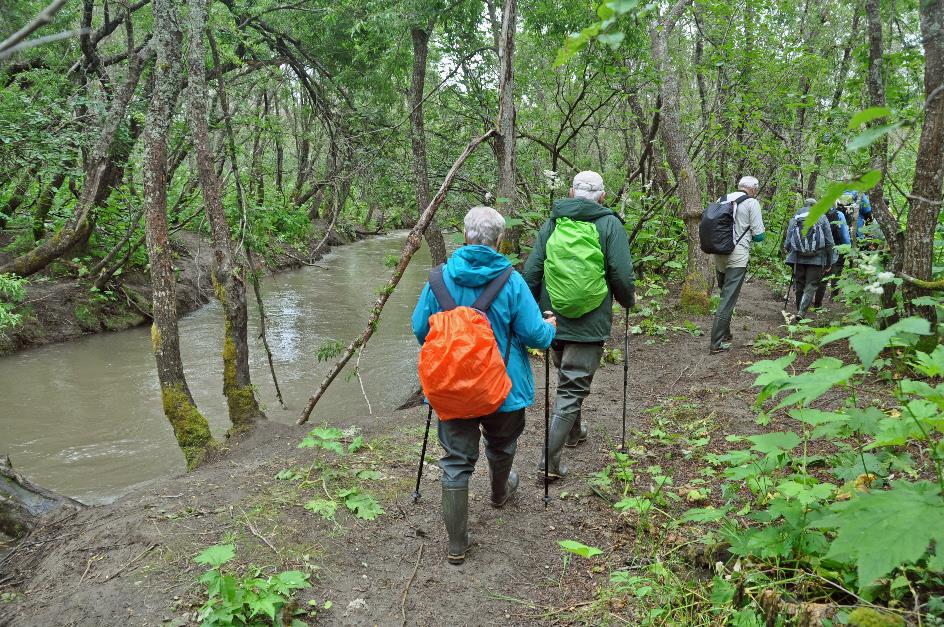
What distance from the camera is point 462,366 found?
3100 mm

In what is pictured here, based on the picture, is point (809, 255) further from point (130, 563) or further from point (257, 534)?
point (130, 563)

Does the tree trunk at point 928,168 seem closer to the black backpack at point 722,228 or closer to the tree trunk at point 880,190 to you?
the tree trunk at point 880,190

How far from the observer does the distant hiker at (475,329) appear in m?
3.22

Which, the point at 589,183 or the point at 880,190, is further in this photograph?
the point at 880,190

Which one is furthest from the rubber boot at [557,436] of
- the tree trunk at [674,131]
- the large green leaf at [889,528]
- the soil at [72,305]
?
the soil at [72,305]

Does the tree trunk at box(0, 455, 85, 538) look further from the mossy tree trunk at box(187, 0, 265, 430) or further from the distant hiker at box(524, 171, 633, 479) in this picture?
the distant hiker at box(524, 171, 633, 479)

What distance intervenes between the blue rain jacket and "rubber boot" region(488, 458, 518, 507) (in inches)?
23.8

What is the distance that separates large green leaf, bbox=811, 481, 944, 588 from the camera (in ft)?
5.52

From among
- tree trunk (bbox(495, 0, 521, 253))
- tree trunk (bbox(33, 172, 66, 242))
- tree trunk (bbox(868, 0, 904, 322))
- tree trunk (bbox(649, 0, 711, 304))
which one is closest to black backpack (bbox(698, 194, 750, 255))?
tree trunk (bbox(868, 0, 904, 322))

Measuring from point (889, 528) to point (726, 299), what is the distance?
5.82 metres

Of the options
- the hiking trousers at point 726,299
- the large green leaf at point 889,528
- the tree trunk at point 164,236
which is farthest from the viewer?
the hiking trousers at point 726,299

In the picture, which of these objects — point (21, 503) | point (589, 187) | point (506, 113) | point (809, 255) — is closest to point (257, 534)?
point (21, 503)

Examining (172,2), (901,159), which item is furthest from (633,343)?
(901,159)

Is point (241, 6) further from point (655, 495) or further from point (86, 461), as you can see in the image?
point (655, 495)
